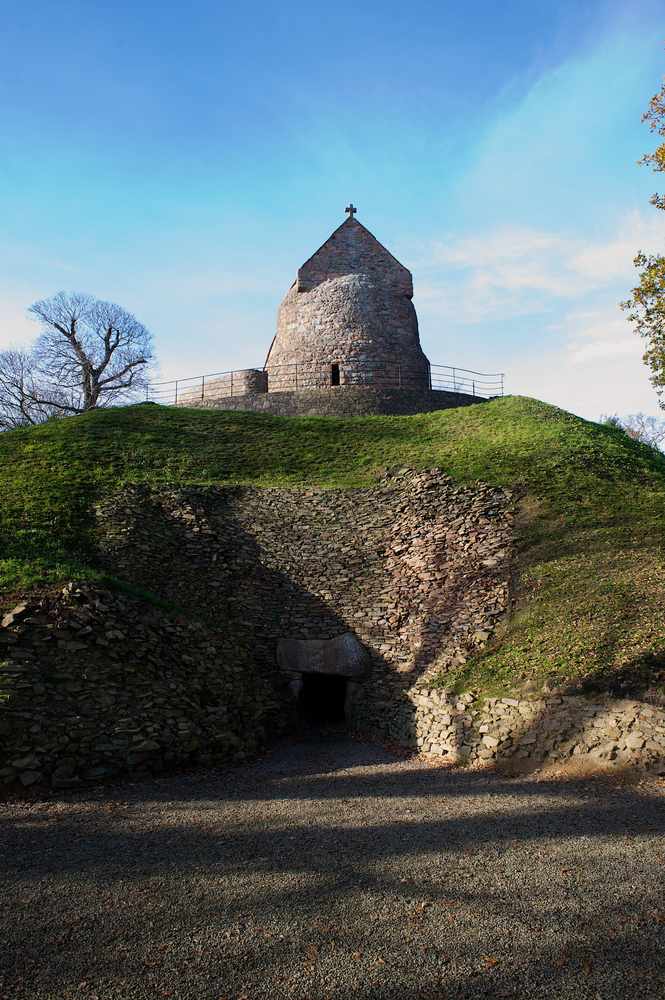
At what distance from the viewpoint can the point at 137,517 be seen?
1892cm

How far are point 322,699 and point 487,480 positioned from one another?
800 centimetres

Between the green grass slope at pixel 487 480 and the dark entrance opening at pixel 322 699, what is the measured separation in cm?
404

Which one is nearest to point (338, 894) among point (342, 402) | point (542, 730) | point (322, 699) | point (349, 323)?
point (542, 730)

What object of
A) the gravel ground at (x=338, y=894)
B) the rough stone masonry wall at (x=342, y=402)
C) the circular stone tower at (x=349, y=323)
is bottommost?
the gravel ground at (x=338, y=894)

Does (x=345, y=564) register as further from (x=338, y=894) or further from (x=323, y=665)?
(x=338, y=894)

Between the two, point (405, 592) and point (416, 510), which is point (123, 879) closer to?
point (405, 592)

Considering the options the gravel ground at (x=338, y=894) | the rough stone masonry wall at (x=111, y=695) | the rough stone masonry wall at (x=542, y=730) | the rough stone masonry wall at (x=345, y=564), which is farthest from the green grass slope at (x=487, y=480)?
the gravel ground at (x=338, y=894)

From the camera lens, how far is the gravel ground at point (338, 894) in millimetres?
5609

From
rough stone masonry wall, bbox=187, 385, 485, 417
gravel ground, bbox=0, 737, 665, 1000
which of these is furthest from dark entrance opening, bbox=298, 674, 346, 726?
rough stone masonry wall, bbox=187, 385, 485, 417

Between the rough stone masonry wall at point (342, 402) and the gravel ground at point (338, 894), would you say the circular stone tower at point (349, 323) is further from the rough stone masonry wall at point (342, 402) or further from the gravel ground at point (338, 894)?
the gravel ground at point (338, 894)

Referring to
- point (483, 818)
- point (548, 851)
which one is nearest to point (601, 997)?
point (548, 851)

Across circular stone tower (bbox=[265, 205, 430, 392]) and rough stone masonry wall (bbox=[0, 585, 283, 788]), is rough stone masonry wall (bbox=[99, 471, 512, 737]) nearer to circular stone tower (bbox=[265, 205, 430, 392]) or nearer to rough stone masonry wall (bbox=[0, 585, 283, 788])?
rough stone masonry wall (bbox=[0, 585, 283, 788])

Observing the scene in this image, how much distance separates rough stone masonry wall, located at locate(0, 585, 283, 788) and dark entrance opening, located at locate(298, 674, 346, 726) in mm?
1492

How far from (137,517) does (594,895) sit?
14.9 metres
